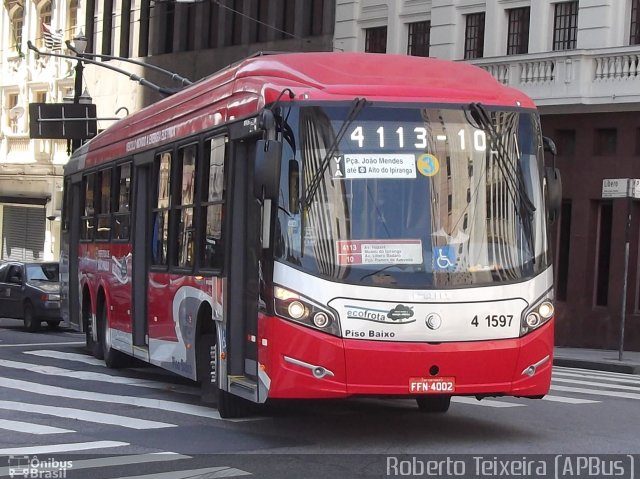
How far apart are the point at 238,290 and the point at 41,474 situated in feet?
10.5

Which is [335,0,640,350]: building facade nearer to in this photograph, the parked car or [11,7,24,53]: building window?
the parked car

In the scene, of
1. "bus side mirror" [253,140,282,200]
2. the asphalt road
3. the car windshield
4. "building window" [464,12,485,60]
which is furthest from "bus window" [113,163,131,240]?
"building window" [464,12,485,60]

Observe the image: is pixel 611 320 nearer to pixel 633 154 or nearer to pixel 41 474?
pixel 633 154

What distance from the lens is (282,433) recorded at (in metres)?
12.8

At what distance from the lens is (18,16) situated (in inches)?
2345

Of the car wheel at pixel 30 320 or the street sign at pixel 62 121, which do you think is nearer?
the car wheel at pixel 30 320

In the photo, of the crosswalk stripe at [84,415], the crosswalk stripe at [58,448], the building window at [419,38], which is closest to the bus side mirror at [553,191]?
the crosswalk stripe at [84,415]

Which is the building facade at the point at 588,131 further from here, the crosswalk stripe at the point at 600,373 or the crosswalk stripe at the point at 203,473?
the crosswalk stripe at the point at 203,473

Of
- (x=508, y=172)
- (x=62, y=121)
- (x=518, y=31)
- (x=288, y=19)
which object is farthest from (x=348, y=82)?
(x=62, y=121)

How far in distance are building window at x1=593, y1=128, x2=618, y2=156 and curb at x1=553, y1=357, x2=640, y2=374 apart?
745 cm

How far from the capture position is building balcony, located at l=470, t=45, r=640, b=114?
3108 centimetres

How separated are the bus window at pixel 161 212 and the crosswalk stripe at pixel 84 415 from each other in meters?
2.14

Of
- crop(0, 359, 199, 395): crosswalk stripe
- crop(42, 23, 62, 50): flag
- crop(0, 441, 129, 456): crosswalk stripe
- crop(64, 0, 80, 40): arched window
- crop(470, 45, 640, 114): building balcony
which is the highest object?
crop(64, 0, 80, 40): arched window

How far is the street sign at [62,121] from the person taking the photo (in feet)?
143
